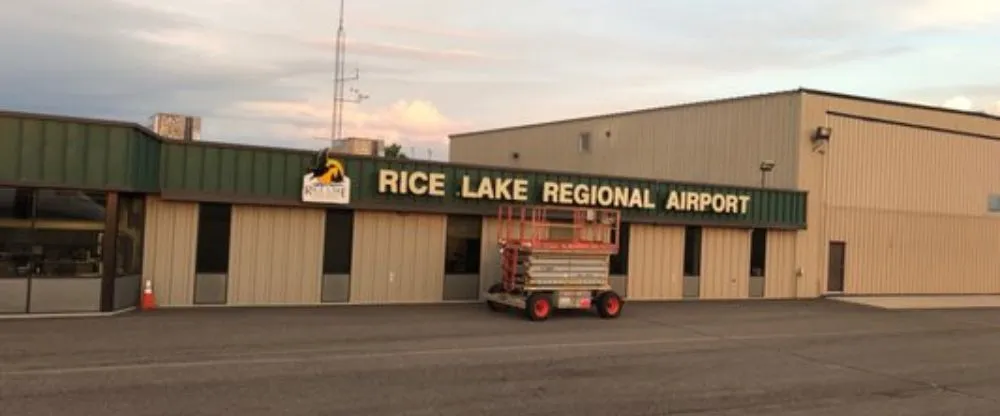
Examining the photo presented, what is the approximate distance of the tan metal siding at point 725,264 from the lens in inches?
1021

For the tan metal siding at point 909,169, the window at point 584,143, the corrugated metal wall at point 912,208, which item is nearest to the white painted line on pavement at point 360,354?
the corrugated metal wall at point 912,208

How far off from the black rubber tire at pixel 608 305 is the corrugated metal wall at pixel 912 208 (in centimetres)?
1226

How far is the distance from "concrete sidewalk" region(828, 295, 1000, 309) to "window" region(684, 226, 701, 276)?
17.6 feet

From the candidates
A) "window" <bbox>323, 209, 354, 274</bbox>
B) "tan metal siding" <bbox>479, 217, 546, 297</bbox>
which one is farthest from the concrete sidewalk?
"window" <bbox>323, 209, 354, 274</bbox>

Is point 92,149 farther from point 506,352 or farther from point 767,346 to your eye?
point 767,346

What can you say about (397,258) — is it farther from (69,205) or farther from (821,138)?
(821,138)

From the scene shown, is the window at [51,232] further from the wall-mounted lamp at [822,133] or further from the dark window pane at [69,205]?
the wall-mounted lamp at [822,133]

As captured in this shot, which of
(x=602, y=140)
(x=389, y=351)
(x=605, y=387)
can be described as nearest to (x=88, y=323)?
(x=389, y=351)

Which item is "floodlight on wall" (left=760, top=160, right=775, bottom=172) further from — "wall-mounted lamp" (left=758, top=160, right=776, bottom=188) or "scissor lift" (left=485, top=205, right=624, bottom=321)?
"scissor lift" (left=485, top=205, right=624, bottom=321)

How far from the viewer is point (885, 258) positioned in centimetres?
2981

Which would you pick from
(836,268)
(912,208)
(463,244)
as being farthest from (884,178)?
(463,244)

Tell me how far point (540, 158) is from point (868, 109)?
15611mm

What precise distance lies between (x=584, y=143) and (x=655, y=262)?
535 inches

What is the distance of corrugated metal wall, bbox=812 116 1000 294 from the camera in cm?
2902
